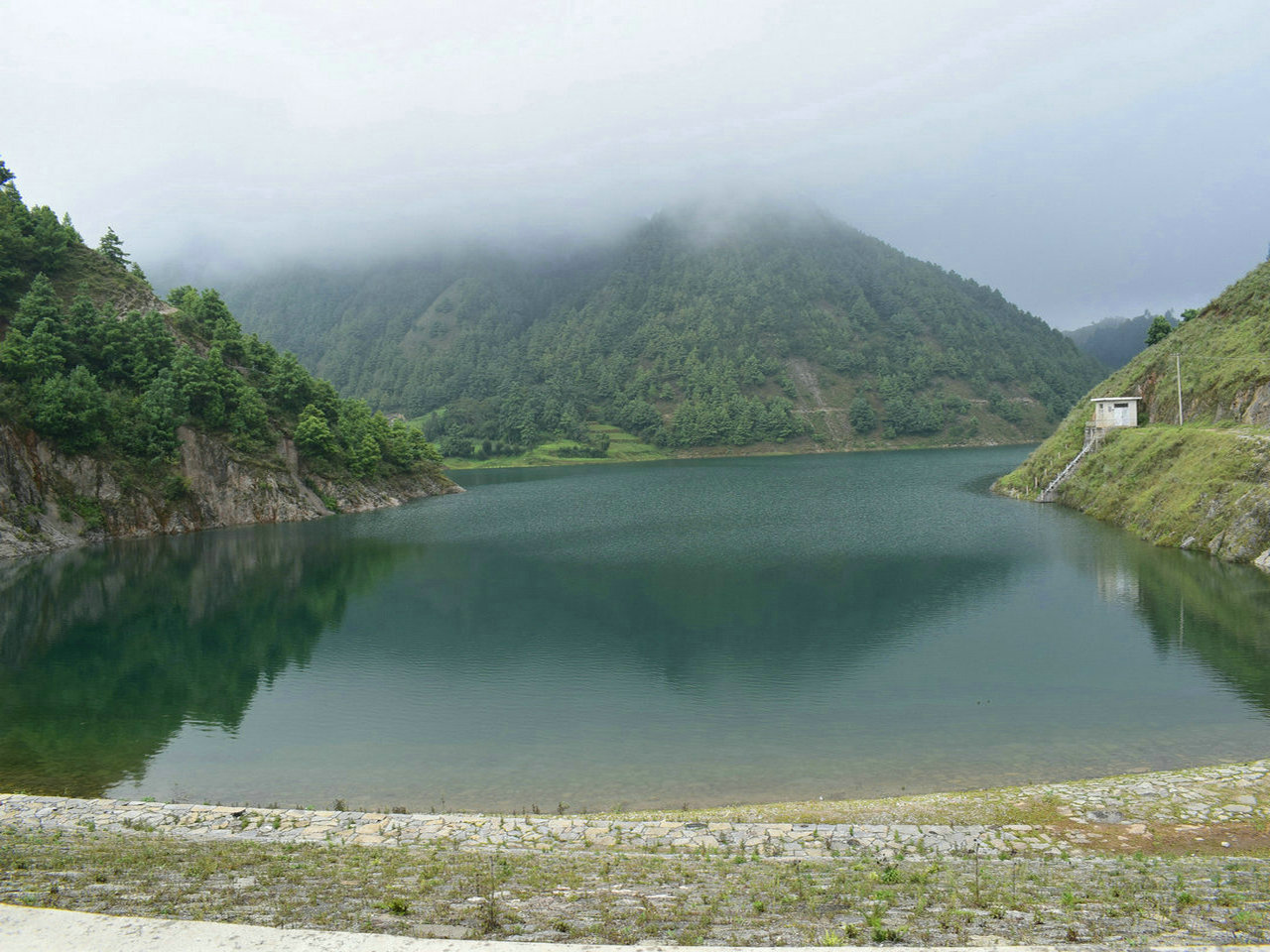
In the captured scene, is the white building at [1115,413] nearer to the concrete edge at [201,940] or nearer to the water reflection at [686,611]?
the water reflection at [686,611]

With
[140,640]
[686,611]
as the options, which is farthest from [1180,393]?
[140,640]

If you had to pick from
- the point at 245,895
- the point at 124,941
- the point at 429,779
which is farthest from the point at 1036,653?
the point at 124,941

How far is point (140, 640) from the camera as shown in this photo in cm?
3375

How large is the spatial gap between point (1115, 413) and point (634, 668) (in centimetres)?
5702

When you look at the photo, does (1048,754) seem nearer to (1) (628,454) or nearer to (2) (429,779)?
(2) (429,779)

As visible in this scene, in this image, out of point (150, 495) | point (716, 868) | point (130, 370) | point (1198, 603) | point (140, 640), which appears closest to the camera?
point (716, 868)

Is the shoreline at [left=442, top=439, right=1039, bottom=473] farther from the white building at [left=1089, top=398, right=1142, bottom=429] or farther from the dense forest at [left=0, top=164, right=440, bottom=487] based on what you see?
the white building at [left=1089, top=398, right=1142, bottom=429]

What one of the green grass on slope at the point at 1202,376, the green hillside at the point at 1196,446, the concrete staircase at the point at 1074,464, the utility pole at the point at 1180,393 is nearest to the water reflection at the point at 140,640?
the green hillside at the point at 1196,446

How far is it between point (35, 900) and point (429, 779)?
918 cm

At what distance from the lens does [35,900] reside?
10516 mm

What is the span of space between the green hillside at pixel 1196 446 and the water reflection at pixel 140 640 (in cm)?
4608

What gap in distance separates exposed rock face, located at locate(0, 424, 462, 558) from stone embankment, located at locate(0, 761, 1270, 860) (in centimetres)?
4976

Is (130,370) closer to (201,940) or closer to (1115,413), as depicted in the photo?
(201,940)

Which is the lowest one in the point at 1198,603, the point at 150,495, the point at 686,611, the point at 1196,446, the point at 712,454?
the point at 686,611
